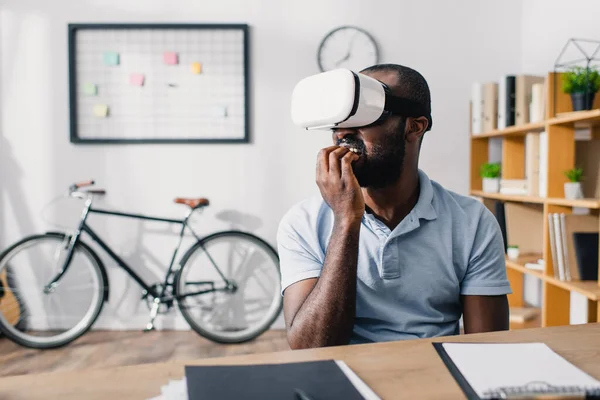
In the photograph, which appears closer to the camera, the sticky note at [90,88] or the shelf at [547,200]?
the shelf at [547,200]

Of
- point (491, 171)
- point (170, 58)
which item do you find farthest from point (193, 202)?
point (491, 171)

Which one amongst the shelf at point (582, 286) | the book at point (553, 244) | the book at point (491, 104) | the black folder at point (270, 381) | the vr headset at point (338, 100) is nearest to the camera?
the black folder at point (270, 381)

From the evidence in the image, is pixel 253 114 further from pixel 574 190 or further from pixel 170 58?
pixel 574 190

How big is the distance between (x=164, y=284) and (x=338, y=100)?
89.2 inches

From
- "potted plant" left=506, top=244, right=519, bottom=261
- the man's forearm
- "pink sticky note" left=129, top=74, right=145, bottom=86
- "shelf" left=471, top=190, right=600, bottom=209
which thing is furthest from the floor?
the man's forearm

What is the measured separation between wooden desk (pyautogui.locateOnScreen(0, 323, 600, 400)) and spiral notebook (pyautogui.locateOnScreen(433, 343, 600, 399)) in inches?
0.7

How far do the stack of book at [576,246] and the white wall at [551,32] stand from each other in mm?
220

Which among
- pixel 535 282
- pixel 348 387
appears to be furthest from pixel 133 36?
pixel 348 387

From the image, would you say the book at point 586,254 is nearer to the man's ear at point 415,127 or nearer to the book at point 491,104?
the book at point 491,104

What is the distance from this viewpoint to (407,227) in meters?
1.18

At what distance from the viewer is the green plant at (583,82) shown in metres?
2.14

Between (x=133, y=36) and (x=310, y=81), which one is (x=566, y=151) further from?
(x=133, y=36)

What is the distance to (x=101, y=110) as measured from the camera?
10.3 ft

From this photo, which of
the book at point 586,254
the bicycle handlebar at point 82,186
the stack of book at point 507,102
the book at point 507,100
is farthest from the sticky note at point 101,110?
the book at point 586,254
